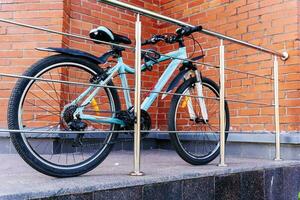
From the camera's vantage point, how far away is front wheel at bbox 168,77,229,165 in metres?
2.35

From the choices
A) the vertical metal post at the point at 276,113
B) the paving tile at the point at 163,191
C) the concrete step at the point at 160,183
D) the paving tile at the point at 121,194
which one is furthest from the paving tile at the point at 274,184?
the paving tile at the point at 121,194

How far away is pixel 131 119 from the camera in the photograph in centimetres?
204

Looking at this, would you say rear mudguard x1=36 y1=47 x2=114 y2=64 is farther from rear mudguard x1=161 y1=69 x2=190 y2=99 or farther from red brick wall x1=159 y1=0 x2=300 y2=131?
red brick wall x1=159 y1=0 x2=300 y2=131

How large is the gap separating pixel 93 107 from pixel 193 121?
3.25 ft

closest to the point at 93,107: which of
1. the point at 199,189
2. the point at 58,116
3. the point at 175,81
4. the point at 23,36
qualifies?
the point at 58,116

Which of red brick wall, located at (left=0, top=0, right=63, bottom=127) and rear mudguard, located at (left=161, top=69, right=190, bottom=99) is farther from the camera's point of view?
red brick wall, located at (left=0, top=0, right=63, bottom=127)

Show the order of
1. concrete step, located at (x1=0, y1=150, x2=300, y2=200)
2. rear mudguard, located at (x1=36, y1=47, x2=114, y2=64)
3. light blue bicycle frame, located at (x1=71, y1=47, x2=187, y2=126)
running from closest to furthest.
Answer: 1. concrete step, located at (x1=0, y1=150, x2=300, y2=200)
2. rear mudguard, located at (x1=36, y1=47, x2=114, y2=64)
3. light blue bicycle frame, located at (x1=71, y1=47, x2=187, y2=126)

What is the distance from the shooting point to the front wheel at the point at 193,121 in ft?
7.72

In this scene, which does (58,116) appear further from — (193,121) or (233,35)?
(233,35)

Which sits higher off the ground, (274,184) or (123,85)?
(123,85)

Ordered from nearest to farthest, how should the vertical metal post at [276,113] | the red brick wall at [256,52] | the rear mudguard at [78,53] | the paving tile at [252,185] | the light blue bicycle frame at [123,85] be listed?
the rear mudguard at [78,53], the light blue bicycle frame at [123,85], the paving tile at [252,185], the vertical metal post at [276,113], the red brick wall at [256,52]

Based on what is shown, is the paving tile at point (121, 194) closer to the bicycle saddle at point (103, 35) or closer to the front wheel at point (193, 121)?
the front wheel at point (193, 121)

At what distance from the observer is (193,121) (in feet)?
9.23

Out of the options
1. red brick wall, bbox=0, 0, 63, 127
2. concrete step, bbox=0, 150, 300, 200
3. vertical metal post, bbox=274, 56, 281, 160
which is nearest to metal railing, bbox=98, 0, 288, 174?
vertical metal post, bbox=274, 56, 281, 160
